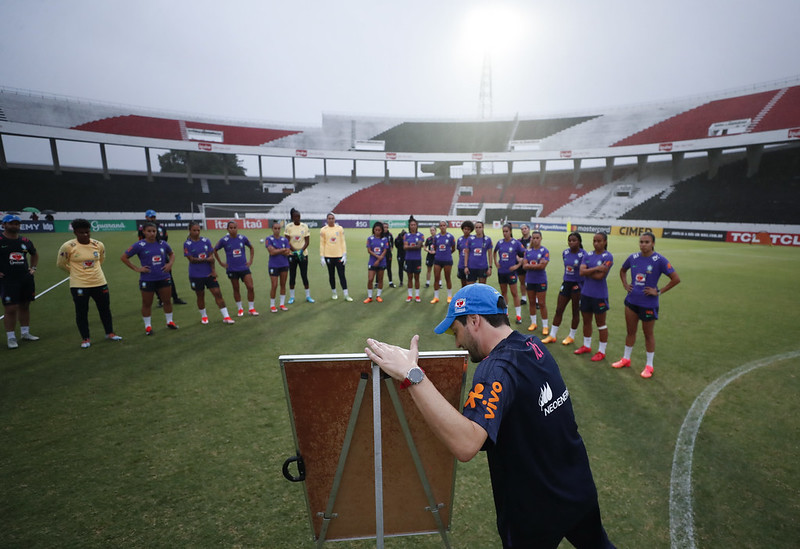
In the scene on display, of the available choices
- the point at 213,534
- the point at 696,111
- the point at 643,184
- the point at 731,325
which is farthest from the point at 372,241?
the point at 696,111

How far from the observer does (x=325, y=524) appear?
2271 millimetres

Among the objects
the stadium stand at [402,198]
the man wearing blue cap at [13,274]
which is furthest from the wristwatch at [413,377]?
the stadium stand at [402,198]

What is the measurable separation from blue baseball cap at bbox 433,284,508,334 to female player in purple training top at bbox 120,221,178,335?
24.1 feet

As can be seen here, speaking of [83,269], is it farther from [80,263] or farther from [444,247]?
[444,247]

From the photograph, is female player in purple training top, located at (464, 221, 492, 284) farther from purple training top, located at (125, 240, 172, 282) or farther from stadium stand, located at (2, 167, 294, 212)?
stadium stand, located at (2, 167, 294, 212)

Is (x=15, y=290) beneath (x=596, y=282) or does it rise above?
above

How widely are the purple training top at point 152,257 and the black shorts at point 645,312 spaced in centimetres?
889

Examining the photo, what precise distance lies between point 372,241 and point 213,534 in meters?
8.26

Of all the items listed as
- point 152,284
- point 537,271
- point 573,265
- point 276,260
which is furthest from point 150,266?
point 573,265

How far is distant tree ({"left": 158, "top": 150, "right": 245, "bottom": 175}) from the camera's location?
69.5 metres

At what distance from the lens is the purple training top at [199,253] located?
7980 millimetres

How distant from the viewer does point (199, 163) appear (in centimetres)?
7138

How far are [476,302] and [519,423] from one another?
0.62m

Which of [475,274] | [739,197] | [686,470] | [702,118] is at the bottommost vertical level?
[686,470]
